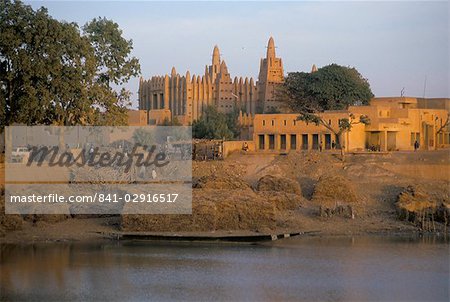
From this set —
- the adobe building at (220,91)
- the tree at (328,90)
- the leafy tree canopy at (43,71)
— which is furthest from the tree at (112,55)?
the adobe building at (220,91)

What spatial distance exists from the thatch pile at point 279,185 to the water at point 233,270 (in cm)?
422

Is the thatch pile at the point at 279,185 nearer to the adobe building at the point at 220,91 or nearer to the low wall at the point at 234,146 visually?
the low wall at the point at 234,146

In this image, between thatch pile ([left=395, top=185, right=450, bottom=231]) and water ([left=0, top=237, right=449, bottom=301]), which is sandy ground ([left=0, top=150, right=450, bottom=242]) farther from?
water ([left=0, top=237, right=449, bottom=301])

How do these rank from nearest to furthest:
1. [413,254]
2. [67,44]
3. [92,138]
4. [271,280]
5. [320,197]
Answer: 1. [271,280]
2. [413,254]
3. [320,197]
4. [67,44]
5. [92,138]

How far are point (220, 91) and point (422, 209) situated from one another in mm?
41133

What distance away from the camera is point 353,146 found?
43.8 metres

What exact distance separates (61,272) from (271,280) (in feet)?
16.7


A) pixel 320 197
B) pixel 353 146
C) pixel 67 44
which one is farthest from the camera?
pixel 353 146

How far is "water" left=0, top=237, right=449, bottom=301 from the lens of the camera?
21266 mm

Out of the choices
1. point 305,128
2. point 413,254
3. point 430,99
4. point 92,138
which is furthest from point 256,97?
point 413,254

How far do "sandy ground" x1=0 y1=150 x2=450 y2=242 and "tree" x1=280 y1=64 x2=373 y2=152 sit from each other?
14.2 m

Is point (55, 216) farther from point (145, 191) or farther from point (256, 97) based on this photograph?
point (256, 97)

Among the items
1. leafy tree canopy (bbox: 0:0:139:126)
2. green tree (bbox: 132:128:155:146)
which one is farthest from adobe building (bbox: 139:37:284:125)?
leafy tree canopy (bbox: 0:0:139:126)

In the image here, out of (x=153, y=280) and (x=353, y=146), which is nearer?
(x=153, y=280)
